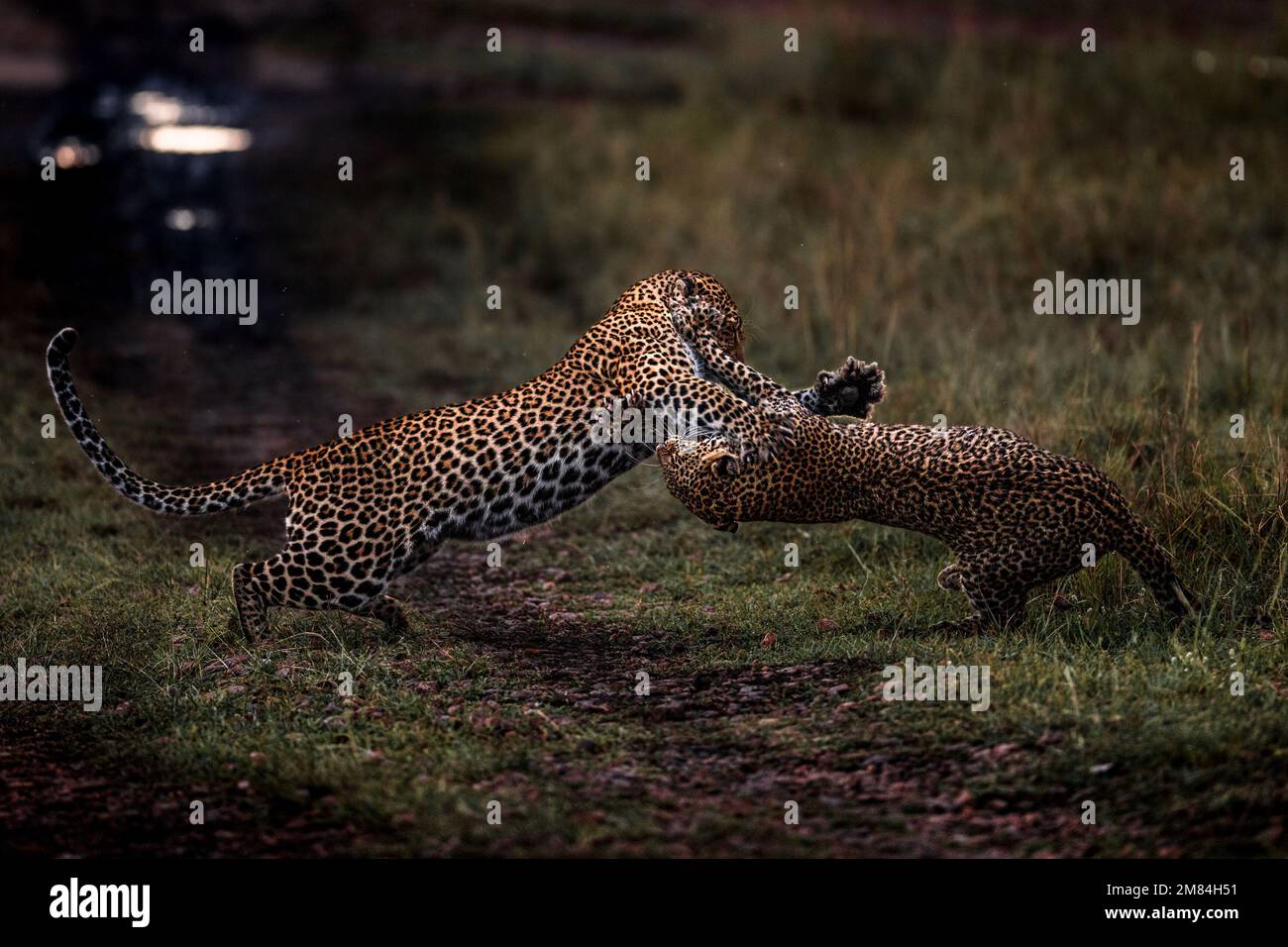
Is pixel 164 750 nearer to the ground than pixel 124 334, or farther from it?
nearer to the ground

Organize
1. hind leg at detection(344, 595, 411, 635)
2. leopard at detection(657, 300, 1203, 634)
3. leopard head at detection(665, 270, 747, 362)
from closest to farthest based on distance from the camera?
leopard at detection(657, 300, 1203, 634), hind leg at detection(344, 595, 411, 635), leopard head at detection(665, 270, 747, 362)

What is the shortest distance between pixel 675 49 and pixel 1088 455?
19482mm

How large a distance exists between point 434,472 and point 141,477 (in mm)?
1375

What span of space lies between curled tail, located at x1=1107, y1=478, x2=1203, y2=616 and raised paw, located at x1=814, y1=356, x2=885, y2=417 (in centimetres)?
120

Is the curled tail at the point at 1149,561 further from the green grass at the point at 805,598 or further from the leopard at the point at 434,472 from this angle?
the leopard at the point at 434,472

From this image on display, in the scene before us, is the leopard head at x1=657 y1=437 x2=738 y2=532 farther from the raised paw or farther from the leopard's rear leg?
the leopard's rear leg

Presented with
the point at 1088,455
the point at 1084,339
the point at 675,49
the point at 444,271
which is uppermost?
the point at 675,49

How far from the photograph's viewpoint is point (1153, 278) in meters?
12.8

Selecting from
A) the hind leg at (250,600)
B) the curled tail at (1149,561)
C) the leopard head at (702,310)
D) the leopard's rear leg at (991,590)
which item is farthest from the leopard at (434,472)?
the curled tail at (1149,561)

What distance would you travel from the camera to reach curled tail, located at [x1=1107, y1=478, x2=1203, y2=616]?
6836 millimetres

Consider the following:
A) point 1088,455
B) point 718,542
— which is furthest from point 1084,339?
point 718,542

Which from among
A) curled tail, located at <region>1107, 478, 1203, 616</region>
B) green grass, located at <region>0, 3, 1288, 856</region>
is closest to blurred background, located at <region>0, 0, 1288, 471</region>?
green grass, located at <region>0, 3, 1288, 856</region>

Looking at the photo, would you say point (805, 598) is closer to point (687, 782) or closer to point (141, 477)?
point (687, 782)
